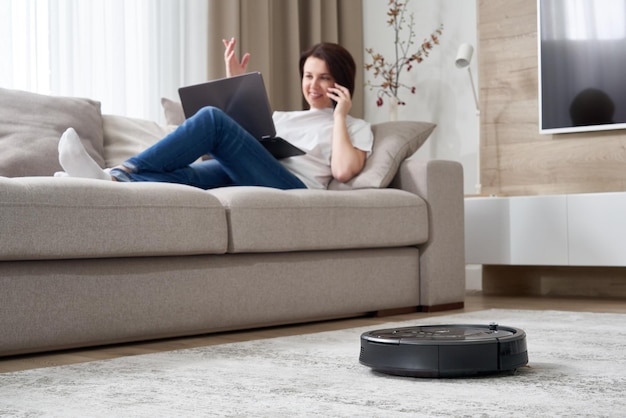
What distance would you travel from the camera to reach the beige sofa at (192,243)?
6.95ft

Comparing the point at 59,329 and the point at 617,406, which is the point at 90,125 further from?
the point at 617,406

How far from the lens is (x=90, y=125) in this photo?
124 inches

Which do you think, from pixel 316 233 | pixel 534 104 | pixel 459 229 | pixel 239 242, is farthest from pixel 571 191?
pixel 239 242

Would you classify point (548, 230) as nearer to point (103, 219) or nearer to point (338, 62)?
point (338, 62)

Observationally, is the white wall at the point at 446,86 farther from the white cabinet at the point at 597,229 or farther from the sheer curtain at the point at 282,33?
the white cabinet at the point at 597,229

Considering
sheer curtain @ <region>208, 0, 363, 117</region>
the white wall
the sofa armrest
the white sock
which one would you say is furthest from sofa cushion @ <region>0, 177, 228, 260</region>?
the white wall

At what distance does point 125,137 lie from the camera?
10.9ft

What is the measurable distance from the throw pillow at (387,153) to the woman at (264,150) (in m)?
0.04

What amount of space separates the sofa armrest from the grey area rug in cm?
107

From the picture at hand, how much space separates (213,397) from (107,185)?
940 millimetres

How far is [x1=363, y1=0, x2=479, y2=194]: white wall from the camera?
192 inches

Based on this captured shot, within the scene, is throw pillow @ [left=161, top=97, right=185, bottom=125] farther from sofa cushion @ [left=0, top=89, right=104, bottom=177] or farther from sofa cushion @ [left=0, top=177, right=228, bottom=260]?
sofa cushion @ [left=0, top=177, right=228, bottom=260]

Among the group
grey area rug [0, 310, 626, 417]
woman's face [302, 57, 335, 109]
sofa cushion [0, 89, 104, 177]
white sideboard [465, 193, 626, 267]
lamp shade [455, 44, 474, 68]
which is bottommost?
grey area rug [0, 310, 626, 417]

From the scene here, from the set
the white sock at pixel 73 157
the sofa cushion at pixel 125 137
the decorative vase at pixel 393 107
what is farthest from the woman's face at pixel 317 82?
the decorative vase at pixel 393 107
